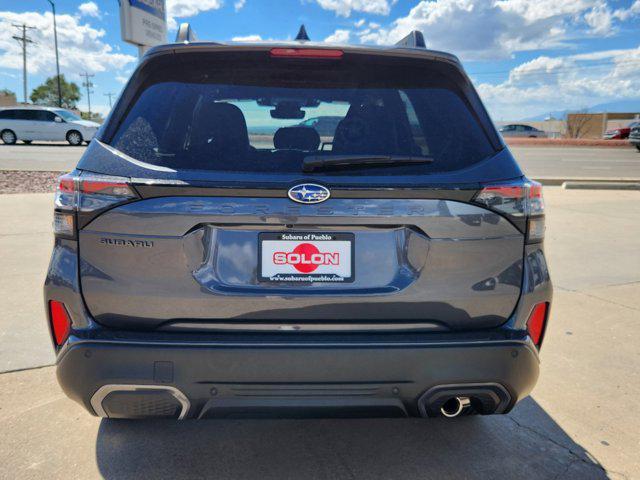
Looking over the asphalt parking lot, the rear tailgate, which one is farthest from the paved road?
the rear tailgate

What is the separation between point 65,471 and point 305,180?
169 centimetres

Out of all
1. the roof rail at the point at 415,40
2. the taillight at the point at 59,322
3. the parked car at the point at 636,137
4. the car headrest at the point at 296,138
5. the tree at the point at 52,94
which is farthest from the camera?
the tree at the point at 52,94

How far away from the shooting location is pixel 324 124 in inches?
99.3

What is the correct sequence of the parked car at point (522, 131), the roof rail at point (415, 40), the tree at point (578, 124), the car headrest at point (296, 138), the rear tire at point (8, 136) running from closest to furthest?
the car headrest at point (296, 138) → the roof rail at point (415, 40) → the rear tire at point (8, 136) → the parked car at point (522, 131) → the tree at point (578, 124)

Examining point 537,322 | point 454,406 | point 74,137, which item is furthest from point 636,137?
point 454,406

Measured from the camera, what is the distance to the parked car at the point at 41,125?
2556 cm

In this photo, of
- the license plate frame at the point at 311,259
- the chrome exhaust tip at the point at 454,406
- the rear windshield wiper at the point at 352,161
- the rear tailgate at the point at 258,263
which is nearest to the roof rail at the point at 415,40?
the rear windshield wiper at the point at 352,161

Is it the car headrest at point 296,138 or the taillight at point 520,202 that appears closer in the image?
the taillight at point 520,202

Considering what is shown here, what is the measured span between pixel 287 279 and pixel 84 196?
2.64 ft

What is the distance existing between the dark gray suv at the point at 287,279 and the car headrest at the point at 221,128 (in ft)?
0.04

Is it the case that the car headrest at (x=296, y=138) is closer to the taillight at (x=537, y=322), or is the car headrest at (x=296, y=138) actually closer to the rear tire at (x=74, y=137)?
the taillight at (x=537, y=322)

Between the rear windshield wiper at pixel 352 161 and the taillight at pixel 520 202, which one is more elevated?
the rear windshield wiper at pixel 352 161

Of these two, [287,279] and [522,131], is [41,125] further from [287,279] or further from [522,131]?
[522,131]

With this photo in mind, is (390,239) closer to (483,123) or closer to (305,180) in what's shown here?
(305,180)
